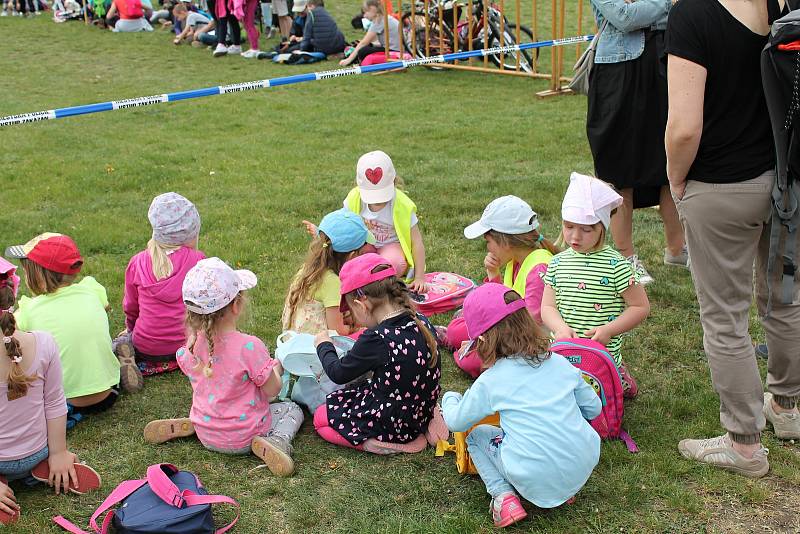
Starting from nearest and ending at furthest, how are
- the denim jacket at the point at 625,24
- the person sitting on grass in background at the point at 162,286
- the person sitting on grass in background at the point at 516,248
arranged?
the person sitting on grass in background at the point at 516,248 < the person sitting on grass in background at the point at 162,286 < the denim jacket at the point at 625,24

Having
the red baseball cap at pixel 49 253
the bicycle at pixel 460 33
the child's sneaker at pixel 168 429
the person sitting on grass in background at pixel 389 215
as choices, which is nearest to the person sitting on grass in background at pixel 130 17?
the bicycle at pixel 460 33

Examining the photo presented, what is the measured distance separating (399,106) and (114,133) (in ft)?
12.7

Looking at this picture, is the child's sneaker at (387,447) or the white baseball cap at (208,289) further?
the child's sneaker at (387,447)

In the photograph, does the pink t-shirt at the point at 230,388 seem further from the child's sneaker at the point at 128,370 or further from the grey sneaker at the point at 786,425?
the grey sneaker at the point at 786,425

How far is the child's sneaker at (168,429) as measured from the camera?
418cm

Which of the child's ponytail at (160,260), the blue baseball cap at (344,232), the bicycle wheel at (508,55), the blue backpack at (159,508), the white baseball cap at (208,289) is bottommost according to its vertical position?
the bicycle wheel at (508,55)

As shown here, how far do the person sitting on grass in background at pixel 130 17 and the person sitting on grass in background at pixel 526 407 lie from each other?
62.8 feet

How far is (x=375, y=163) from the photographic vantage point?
5.52 m

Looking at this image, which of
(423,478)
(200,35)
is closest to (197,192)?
(423,478)

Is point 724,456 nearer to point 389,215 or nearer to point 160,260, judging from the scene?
point 389,215

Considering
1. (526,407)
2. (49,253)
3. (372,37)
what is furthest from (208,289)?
(372,37)

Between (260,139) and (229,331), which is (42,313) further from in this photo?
(260,139)

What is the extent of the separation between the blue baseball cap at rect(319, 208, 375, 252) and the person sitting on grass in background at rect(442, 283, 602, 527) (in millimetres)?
1423

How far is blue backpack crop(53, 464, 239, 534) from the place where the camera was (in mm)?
3312
